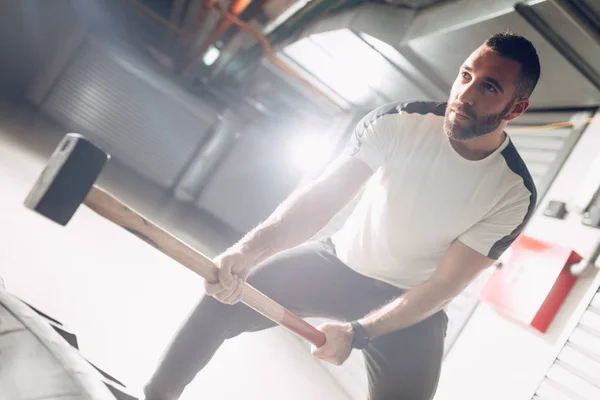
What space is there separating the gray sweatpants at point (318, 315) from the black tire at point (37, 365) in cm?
40

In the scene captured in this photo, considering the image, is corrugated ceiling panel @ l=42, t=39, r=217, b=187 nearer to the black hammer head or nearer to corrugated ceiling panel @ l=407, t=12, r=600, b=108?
corrugated ceiling panel @ l=407, t=12, r=600, b=108

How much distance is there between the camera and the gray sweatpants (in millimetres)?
1371

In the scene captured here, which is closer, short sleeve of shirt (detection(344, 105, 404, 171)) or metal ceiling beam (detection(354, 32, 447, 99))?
short sleeve of shirt (detection(344, 105, 404, 171))

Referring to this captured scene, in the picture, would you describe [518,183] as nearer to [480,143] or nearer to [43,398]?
[480,143]

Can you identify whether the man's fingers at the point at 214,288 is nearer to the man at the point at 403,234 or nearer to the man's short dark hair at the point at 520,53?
the man at the point at 403,234

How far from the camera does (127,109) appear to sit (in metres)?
6.04

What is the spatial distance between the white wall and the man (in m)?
0.58

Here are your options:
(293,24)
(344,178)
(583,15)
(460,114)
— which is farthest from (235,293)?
(293,24)

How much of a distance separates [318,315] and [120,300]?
1.29 meters

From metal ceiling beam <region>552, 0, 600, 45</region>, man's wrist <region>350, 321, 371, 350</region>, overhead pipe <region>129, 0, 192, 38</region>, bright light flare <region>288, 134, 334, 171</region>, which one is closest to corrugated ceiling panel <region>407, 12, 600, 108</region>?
metal ceiling beam <region>552, 0, 600, 45</region>

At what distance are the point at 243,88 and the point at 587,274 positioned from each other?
4.98 m

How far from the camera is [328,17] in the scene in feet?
10.7

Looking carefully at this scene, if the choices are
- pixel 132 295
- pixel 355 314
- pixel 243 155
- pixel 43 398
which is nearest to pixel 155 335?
pixel 132 295

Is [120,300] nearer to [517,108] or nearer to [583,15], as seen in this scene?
[517,108]
